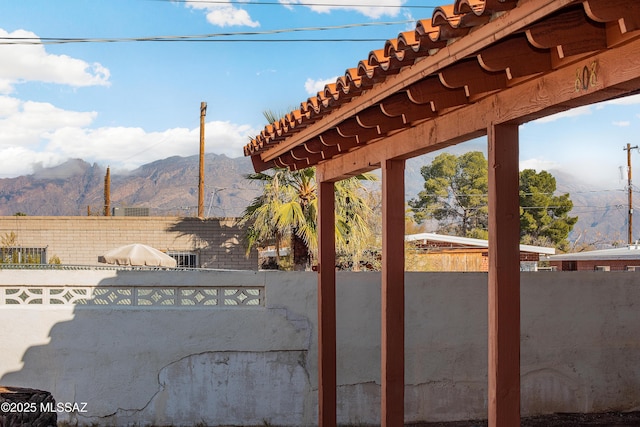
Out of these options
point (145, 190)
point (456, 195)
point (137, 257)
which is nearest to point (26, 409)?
point (137, 257)

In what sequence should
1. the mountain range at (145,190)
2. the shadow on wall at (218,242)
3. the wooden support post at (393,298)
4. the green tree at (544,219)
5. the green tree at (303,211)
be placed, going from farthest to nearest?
the mountain range at (145,190), the green tree at (544,219), the shadow on wall at (218,242), the green tree at (303,211), the wooden support post at (393,298)

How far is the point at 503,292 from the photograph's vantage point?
13.4 ft

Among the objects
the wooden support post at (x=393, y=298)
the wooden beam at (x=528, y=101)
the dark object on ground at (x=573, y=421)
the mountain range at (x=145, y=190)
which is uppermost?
the mountain range at (x=145, y=190)

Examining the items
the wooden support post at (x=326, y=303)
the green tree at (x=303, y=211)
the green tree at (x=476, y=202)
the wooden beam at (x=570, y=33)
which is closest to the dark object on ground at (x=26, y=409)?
the wooden support post at (x=326, y=303)

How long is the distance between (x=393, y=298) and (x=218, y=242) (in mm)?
19653

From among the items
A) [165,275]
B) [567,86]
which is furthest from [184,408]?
[567,86]

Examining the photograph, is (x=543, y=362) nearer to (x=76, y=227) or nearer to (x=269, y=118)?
(x=269, y=118)

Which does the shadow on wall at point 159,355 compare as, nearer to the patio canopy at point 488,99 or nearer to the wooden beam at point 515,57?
the patio canopy at point 488,99

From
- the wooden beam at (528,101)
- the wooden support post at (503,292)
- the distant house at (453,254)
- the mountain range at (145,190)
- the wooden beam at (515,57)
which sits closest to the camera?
the wooden beam at (528,101)

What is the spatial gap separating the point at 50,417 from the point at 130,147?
476 ft

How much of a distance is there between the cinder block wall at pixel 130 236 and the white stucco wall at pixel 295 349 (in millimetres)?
16331

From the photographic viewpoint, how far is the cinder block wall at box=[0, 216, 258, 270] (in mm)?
25078

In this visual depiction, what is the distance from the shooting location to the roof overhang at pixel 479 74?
10.2 feet

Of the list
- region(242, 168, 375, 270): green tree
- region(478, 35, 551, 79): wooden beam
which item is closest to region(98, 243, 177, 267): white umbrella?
region(242, 168, 375, 270): green tree
